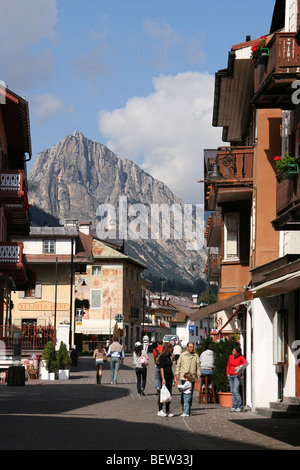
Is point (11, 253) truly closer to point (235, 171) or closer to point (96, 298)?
point (235, 171)

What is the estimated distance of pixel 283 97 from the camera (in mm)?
19297

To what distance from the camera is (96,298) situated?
100 meters

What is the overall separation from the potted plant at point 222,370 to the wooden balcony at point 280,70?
7767 mm

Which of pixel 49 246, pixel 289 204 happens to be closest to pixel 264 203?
pixel 289 204

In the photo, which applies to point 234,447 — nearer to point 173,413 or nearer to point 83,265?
point 173,413

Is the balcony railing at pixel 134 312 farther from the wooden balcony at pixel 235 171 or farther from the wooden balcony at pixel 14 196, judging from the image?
the wooden balcony at pixel 235 171

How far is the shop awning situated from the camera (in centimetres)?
9662

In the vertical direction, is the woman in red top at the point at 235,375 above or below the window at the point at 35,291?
below

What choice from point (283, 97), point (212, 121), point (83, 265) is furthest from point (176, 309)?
point (283, 97)

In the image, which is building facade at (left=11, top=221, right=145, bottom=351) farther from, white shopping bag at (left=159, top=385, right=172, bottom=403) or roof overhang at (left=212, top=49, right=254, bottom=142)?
white shopping bag at (left=159, top=385, right=172, bottom=403)

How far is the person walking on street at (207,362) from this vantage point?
25652 millimetres

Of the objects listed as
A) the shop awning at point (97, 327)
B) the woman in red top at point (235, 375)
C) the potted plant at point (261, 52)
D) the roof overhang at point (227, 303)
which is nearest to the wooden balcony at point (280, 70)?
the potted plant at point (261, 52)

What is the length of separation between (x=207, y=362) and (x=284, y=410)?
5268mm

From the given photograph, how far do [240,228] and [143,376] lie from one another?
5.82 meters
